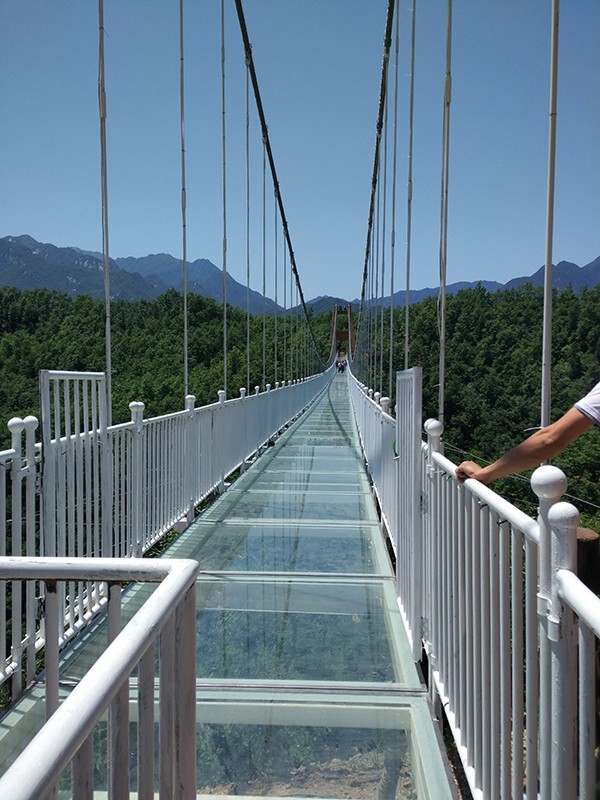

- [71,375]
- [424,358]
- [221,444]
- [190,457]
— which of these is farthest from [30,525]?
[424,358]

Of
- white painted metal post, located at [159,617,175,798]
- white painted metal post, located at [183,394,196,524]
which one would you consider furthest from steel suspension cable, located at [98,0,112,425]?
white painted metal post, located at [159,617,175,798]

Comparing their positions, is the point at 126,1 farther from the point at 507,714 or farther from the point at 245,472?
the point at 507,714

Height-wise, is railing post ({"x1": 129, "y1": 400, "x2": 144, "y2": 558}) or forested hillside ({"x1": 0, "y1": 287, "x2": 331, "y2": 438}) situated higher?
forested hillside ({"x1": 0, "y1": 287, "x2": 331, "y2": 438})

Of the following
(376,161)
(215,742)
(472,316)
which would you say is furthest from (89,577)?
(472,316)

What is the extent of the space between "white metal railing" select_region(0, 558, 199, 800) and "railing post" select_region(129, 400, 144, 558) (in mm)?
2414

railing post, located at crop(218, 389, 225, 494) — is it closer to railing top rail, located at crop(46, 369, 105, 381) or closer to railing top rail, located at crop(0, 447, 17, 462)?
railing top rail, located at crop(46, 369, 105, 381)

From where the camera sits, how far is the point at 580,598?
913mm

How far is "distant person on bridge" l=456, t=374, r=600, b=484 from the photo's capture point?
4.59ft

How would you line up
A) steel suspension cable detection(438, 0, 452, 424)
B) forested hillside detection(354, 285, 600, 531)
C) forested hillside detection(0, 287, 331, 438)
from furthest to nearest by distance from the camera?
forested hillside detection(0, 287, 331, 438) < forested hillside detection(354, 285, 600, 531) < steel suspension cable detection(438, 0, 452, 424)

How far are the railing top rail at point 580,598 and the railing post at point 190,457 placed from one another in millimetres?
4137

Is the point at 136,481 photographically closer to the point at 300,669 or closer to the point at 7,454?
the point at 7,454

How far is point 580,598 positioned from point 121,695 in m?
0.61

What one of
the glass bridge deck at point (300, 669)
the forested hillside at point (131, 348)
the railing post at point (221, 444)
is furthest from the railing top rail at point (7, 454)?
the forested hillside at point (131, 348)

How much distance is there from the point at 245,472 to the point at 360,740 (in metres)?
5.69
